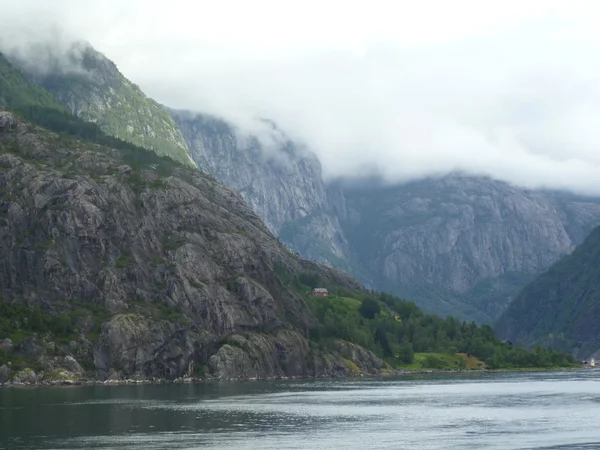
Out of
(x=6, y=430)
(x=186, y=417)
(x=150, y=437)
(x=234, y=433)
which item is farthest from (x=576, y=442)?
(x=6, y=430)

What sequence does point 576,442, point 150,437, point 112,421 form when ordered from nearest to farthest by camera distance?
point 576,442, point 150,437, point 112,421

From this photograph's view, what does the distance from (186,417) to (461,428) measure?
180 ft

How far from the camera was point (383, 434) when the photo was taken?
6373 inches

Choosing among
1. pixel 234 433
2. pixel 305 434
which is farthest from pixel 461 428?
pixel 234 433

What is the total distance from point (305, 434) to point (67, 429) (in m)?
40.6

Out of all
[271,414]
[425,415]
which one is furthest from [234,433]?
[425,415]

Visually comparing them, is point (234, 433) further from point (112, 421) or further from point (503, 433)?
point (503, 433)

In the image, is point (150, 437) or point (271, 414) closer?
point (150, 437)

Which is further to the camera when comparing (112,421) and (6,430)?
(112,421)

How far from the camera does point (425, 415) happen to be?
197 metres

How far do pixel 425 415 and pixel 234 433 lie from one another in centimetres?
5005


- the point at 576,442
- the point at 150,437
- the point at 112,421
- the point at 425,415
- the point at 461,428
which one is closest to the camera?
the point at 576,442

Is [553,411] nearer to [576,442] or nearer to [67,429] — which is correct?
[576,442]

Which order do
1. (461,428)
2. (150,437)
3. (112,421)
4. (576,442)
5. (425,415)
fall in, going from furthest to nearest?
(425,415) < (112,421) < (461,428) < (150,437) < (576,442)
